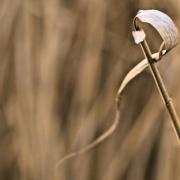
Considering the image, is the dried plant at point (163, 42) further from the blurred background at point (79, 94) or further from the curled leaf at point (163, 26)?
the blurred background at point (79, 94)

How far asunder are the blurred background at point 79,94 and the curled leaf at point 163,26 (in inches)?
28.2

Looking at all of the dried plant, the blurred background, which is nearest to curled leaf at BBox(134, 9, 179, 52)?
the dried plant

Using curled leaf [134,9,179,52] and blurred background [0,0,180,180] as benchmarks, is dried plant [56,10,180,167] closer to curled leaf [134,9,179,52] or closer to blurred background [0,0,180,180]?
curled leaf [134,9,179,52]

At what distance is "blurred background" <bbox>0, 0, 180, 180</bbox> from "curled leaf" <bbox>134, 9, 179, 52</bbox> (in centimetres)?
72

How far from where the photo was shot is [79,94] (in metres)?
1.21

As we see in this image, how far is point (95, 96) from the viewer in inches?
48.1

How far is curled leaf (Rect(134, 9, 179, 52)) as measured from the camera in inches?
14.6

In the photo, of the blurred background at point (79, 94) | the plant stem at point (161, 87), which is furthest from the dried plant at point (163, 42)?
the blurred background at point (79, 94)

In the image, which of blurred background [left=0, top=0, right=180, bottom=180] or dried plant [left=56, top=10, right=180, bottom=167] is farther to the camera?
blurred background [left=0, top=0, right=180, bottom=180]

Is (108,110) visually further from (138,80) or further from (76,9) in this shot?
(76,9)

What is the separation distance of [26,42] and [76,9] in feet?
0.43

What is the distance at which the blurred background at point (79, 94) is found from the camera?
1161 millimetres

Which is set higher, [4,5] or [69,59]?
[4,5]

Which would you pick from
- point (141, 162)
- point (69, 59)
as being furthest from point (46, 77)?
point (141, 162)
